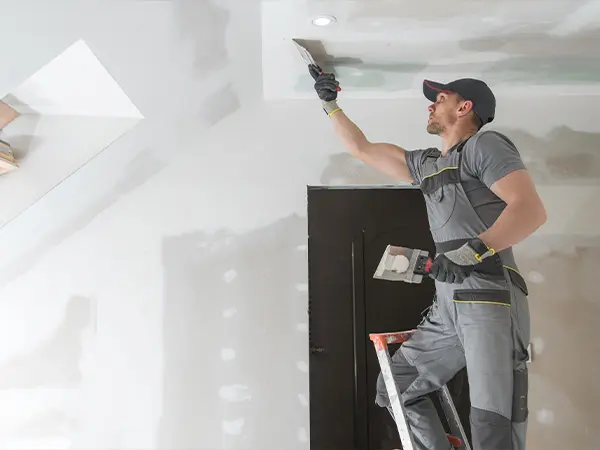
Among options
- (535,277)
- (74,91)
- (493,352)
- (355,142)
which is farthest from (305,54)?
(535,277)

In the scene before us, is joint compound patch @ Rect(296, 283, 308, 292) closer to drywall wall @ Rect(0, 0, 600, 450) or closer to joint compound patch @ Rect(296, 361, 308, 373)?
drywall wall @ Rect(0, 0, 600, 450)

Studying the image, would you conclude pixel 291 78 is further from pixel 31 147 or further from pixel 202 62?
pixel 31 147

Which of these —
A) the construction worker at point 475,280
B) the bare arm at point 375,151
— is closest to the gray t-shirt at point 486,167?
the construction worker at point 475,280

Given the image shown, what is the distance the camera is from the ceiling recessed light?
2088mm

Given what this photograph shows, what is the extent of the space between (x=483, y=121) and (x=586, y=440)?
185 centimetres

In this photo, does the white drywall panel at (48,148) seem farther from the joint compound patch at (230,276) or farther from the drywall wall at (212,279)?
A: the joint compound patch at (230,276)

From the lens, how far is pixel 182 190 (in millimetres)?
2920

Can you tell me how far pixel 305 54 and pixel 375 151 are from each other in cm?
54

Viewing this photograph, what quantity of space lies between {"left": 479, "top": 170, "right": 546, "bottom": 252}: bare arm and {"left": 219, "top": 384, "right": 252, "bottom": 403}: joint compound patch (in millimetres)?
1663

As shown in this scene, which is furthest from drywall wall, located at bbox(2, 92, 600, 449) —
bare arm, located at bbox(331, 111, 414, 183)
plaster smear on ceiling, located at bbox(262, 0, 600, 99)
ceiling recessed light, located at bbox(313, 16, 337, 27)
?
ceiling recessed light, located at bbox(313, 16, 337, 27)

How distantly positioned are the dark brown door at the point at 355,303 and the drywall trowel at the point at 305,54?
0.74 m

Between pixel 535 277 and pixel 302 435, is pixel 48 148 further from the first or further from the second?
pixel 535 277

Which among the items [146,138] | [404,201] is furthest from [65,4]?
[404,201]

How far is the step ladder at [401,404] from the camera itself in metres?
1.85
